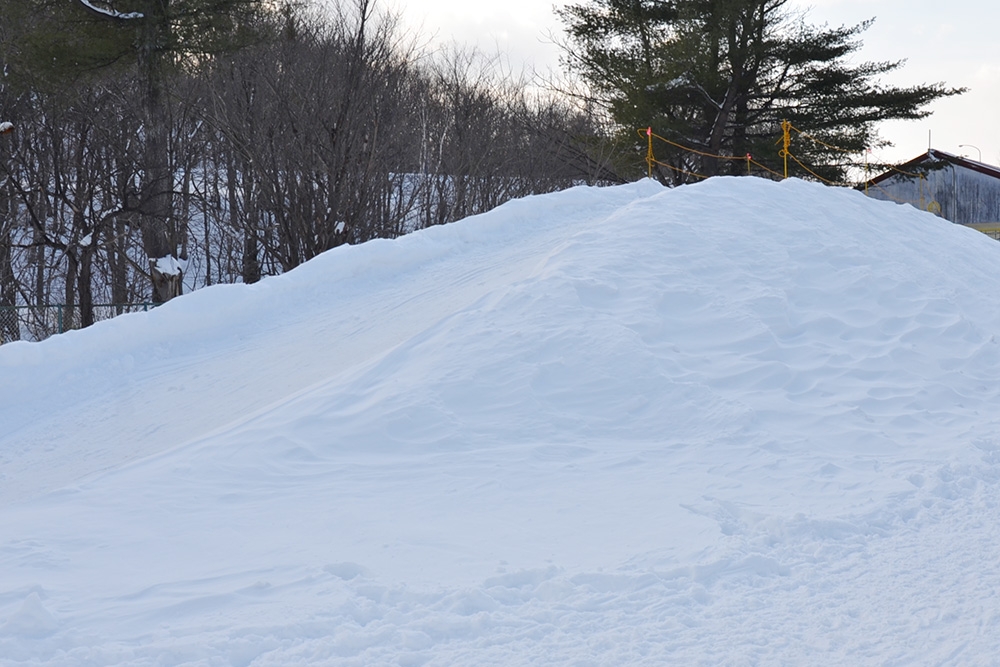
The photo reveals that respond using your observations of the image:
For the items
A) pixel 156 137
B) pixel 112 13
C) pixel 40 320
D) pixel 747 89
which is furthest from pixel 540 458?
pixel 747 89

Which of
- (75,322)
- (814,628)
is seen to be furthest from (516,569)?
(75,322)

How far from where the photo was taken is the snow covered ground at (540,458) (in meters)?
3.03

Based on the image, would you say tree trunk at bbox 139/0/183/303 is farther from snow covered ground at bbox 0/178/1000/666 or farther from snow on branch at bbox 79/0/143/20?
snow covered ground at bbox 0/178/1000/666

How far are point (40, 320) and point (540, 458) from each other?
13.2 m

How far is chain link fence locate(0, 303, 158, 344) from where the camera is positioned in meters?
14.0

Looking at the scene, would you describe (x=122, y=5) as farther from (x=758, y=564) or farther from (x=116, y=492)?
(x=758, y=564)

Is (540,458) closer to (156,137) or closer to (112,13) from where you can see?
(112,13)

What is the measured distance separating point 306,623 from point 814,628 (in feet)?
5.81

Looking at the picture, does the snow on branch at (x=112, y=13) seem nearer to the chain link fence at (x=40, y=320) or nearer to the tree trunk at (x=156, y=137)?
the tree trunk at (x=156, y=137)

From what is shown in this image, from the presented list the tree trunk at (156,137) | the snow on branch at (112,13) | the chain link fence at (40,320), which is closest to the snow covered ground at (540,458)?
the tree trunk at (156,137)

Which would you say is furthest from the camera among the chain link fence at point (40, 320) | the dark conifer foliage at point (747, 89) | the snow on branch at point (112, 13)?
the dark conifer foliage at point (747, 89)

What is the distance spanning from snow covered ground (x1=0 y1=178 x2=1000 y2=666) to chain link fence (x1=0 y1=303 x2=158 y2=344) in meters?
7.22

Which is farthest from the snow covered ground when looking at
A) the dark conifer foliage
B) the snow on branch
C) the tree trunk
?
the dark conifer foliage

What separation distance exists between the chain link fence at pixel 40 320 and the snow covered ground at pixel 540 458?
23.7ft
